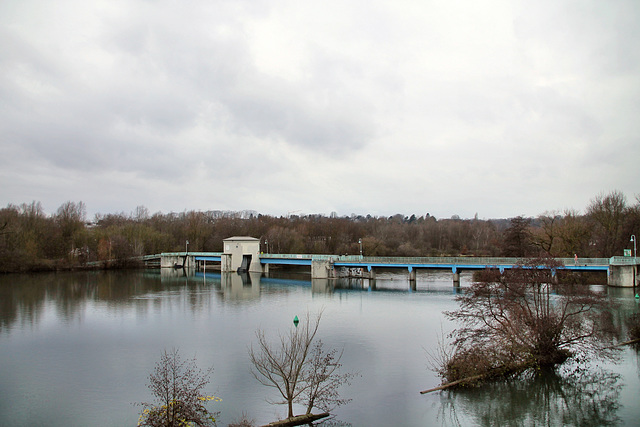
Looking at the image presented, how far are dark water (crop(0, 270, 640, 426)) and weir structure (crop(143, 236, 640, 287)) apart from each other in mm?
5199

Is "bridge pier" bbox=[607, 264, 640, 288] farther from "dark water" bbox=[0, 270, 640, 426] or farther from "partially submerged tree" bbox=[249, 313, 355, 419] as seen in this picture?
"partially submerged tree" bbox=[249, 313, 355, 419]

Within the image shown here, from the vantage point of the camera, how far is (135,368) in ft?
64.1

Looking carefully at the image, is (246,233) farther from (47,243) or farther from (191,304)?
(191,304)

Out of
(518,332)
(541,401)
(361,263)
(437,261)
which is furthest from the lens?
(361,263)

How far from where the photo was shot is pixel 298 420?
13.8 metres

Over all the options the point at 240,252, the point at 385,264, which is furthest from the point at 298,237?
the point at 385,264

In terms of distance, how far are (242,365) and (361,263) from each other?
40.7 metres

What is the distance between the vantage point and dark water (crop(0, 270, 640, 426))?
1490 cm

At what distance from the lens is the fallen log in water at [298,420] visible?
44.1 ft

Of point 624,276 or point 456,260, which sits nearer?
point 624,276

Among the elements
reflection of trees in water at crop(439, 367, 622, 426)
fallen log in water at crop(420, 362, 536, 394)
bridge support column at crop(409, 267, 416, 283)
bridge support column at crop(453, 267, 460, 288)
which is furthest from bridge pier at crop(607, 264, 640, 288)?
fallen log in water at crop(420, 362, 536, 394)

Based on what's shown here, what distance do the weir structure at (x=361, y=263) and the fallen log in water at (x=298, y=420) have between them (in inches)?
834

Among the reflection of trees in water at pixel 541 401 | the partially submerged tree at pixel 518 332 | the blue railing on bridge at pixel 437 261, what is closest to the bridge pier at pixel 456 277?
the blue railing on bridge at pixel 437 261

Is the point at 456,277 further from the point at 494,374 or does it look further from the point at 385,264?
the point at 494,374
